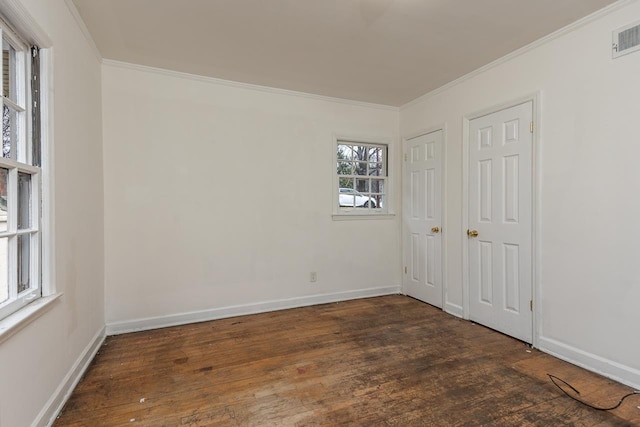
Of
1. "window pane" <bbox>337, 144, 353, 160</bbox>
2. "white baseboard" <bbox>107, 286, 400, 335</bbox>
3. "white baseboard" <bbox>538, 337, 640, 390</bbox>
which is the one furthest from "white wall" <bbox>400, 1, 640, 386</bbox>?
"white baseboard" <bbox>107, 286, 400, 335</bbox>

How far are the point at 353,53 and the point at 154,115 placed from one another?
209 cm

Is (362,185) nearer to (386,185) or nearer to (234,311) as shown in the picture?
(386,185)

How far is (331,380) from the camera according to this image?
222 centimetres

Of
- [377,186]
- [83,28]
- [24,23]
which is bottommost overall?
[377,186]

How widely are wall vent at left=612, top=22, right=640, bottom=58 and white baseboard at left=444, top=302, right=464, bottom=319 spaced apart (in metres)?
2.60

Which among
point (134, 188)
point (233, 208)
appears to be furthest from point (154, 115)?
point (233, 208)

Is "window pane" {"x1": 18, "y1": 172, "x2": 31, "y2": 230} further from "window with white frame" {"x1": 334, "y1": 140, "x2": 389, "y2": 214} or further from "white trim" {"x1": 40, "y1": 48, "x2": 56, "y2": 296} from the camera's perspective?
"window with white frame" {"x1": 334, "y1": 140, "x2": 389, "y2": 214}

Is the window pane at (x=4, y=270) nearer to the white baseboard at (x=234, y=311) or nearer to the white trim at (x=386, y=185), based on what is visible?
the white baseboard at (x=234, y=311)

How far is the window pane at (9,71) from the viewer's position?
1.58 metres

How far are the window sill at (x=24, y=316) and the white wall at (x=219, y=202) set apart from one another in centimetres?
138

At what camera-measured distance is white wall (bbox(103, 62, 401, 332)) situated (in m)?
Result: 3.08

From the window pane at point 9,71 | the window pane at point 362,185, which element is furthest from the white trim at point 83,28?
the window pane at point 362,185

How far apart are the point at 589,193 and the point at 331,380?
94.7 inches

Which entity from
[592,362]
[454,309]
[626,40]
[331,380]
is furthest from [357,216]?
[626,40]
